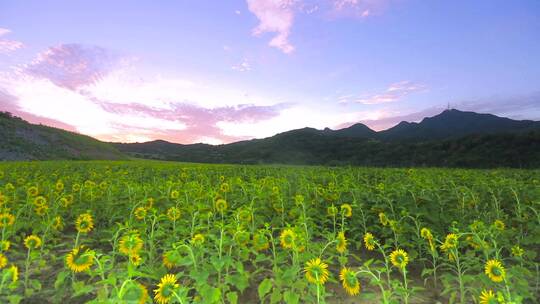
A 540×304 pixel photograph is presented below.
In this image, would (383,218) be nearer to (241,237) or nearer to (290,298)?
(241,237)

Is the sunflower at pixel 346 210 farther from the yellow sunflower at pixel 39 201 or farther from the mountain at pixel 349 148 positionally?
the mountain at pixel 349 148

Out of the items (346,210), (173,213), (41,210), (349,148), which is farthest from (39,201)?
(349,148)

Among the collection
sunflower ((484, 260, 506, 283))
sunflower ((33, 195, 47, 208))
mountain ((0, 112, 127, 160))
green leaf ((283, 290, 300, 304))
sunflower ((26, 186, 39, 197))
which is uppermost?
mountain ((0, 112, 127, 160))

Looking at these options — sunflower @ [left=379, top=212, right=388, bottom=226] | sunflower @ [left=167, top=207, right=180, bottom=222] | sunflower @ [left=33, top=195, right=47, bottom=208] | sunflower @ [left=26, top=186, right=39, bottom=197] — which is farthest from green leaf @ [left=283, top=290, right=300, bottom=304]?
sunflower @ [left=26, top=186, right=39, bottom=197]

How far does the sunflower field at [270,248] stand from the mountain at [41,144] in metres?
46.5

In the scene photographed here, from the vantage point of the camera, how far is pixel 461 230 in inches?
189

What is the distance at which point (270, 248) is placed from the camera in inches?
188

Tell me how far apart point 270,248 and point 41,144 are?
5885 cm

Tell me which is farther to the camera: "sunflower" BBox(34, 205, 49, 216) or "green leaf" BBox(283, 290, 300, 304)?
"sunflower" BBox(34, 205, 49, 216)

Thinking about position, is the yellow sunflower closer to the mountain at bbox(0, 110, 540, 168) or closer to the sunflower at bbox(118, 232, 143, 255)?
the sunflower at bbox(118, 232, 143, 255)

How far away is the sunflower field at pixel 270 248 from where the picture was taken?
303 centimetres

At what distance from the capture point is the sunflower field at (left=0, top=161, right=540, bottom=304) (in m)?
3.03

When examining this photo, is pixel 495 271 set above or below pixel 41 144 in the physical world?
below

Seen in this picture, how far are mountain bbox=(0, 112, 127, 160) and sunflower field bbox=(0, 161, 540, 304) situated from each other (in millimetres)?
46521
